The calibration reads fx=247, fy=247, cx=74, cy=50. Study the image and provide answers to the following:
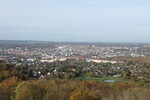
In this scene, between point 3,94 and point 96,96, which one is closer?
point 3,94

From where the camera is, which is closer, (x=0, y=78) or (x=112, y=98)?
(x=112, y=98)

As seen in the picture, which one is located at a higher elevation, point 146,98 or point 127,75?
point 146,98

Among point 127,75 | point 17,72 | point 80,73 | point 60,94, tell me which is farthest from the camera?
point 80,73

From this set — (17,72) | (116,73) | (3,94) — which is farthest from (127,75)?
(3,94)

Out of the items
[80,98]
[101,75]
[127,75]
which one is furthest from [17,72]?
[80,98]

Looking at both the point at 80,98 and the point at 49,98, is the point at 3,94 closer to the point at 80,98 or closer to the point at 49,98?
the point at 49,98

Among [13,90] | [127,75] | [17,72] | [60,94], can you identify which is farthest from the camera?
[127,75]

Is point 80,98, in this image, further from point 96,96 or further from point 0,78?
point 0,78

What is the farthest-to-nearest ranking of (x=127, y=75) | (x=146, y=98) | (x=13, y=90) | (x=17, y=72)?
(x=127, y=75)
(x=17, y=72)
(x=13, y=90)
(x=146, y=98)

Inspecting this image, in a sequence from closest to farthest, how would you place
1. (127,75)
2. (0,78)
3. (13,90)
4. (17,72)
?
(13,90), (0,78), (17,72), (127,75)
